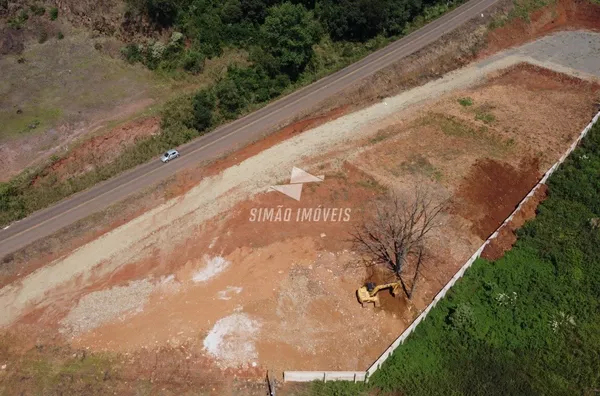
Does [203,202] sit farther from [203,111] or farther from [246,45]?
[246,45]

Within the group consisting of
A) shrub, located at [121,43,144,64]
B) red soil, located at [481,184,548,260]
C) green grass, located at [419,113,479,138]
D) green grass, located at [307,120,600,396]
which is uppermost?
shrub, located at [121,43,144,64]

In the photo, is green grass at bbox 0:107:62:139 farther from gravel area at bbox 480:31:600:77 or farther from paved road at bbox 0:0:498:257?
gravel area at bbox 480:31:600:77

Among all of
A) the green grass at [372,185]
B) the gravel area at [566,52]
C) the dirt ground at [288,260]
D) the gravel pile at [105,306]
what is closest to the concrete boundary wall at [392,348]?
the dirt ground at [288,260]

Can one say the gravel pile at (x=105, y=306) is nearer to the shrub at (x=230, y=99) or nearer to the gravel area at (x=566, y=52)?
the shrub at (x=230, y=99)

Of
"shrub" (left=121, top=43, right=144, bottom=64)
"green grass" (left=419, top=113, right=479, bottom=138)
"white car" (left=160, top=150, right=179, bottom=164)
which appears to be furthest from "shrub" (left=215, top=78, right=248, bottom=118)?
"green grass" (left=419, top=113, right=479, bottom=138)

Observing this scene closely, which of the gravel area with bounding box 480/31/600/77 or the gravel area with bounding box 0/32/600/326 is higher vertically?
the gravel area with bounding box 0/32/600/326

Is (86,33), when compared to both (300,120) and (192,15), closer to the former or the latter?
(192,15)

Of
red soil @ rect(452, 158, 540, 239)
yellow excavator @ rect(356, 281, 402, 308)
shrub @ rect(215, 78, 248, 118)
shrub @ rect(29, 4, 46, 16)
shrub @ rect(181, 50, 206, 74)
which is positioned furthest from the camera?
shrub @ rect(29, 4, 46, 16)
